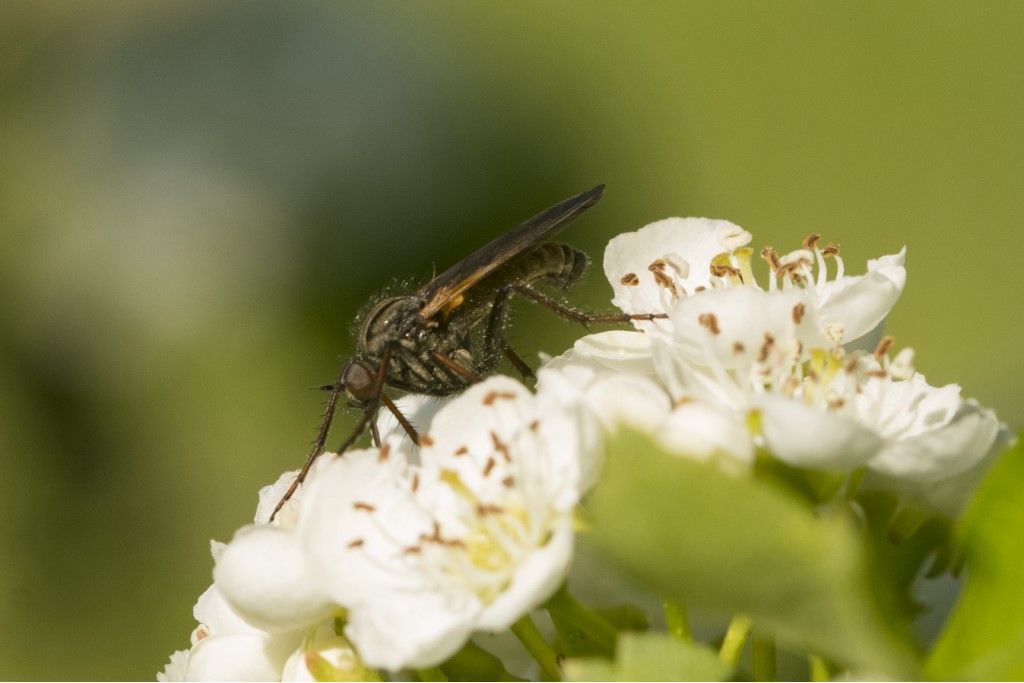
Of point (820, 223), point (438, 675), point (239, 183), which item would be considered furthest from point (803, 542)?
point (239, 183)

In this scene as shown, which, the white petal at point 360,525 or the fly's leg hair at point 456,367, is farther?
the fly's leg hair at point 456,367

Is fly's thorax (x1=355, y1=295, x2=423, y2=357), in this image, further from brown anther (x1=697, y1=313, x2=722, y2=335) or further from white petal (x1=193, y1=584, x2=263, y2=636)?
brown anther (x1=697, y1=313, x2=722, y2=335)

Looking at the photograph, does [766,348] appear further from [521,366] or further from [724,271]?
[521,366]

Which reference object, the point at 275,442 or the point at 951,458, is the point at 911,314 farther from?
the point at 951,458

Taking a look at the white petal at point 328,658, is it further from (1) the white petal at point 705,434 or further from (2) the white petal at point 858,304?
(2) the white petal at point 858,304

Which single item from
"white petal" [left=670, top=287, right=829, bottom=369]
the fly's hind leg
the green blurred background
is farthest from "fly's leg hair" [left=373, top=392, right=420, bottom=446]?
the green blurred background

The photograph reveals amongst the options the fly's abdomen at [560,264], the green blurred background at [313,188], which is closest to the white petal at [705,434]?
the fly's abdomen at [560,264]
